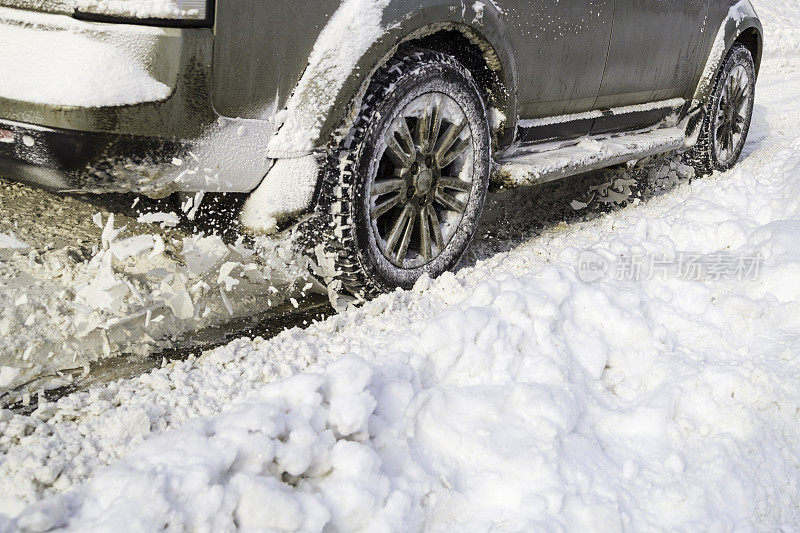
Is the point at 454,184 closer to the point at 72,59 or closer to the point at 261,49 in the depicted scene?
the point at 261,49

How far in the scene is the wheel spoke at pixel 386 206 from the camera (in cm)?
272

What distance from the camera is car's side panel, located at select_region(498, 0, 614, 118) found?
125 inches

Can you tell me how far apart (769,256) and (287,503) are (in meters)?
2.46

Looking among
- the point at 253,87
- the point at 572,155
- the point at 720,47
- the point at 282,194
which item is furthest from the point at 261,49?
the point at 720,47

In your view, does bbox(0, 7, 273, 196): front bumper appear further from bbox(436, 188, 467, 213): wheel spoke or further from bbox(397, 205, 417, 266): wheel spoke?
bbox(436, 188, 467, 213): wheel spoke

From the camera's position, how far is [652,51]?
416 centimetres

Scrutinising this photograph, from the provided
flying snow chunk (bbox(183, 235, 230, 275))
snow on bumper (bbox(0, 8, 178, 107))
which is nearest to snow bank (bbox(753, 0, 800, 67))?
flying snow chunk (bbox(183, 235, 230, 275))

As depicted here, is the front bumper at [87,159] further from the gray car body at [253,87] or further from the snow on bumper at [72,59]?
the snow on bumper at [72,59]

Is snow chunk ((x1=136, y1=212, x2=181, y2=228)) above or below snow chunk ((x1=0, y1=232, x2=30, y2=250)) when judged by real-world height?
above

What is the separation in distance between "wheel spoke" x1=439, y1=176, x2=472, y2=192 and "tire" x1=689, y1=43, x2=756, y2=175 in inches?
115

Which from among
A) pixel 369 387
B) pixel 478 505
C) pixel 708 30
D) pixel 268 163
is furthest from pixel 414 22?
pixel 708 30

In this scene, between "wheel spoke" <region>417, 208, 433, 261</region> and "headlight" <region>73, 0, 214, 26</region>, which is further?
"wheel spoke" <region>417, 208, 433, 261</region>

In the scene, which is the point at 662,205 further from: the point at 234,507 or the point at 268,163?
the point at 234,507

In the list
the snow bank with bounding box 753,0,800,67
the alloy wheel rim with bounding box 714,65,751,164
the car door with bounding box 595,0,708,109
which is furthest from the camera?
the snow bank with bounding box 753,0,800,67
